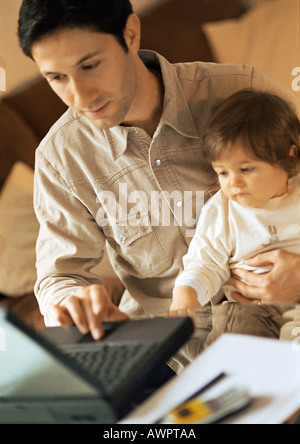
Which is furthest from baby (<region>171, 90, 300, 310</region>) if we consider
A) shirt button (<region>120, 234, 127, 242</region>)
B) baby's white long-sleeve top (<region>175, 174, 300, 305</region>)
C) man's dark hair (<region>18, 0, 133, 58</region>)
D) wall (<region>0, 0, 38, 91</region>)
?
wall (<region>0, 0, 38, 91</region>)

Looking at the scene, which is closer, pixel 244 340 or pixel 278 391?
pixel 278 391

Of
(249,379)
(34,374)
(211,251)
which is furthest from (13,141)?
(249,379)

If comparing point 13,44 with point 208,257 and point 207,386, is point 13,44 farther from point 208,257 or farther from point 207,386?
point 207,386

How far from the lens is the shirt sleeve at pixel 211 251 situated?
2.95 ft

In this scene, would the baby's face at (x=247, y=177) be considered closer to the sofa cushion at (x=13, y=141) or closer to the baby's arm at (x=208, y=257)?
the baby's arm at (x=208, y=257)

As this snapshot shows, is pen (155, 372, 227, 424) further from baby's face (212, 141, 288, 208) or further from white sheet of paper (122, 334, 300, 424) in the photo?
baby's face (212, 141, 288, 208)

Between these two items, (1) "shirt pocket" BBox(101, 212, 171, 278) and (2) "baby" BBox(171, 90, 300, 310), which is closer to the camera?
(2) "baby" BBox(171, 90, 300, 310)

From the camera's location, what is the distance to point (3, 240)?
1121 millimetres

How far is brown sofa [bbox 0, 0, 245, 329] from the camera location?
98cm

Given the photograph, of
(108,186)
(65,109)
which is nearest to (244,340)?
(108,186)

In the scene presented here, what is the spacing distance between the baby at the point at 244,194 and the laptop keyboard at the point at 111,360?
0.19 m

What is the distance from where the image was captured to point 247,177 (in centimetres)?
85
